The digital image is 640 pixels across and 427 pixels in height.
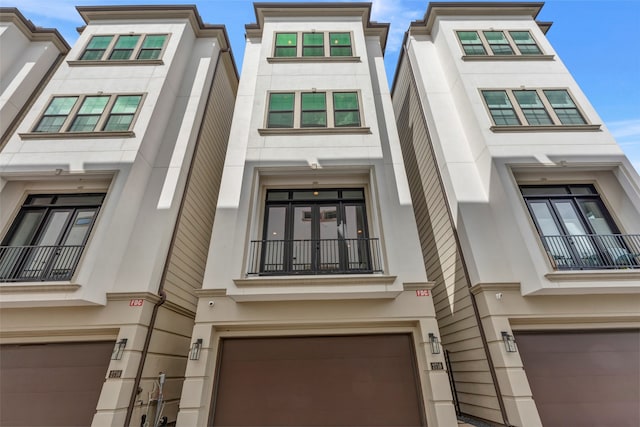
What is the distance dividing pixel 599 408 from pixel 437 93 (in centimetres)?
801

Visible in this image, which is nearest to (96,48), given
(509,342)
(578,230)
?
(509,342)

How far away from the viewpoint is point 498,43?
8.97m

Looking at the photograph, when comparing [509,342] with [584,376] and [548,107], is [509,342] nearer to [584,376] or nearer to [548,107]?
[584,376]

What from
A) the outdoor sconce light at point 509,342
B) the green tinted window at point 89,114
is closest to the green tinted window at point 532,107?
the outdoor sconce light at point 509,342

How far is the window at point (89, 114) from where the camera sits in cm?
712

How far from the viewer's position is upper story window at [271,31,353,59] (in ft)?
29.6

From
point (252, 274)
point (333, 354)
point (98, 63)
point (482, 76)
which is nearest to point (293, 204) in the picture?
point (252, 274)

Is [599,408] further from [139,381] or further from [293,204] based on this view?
[139,381]

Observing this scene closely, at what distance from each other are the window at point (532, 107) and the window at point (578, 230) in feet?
5.82

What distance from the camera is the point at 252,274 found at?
5762 millimetres

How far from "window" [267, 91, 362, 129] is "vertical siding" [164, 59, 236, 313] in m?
2.42

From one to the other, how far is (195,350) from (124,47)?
9.32 m

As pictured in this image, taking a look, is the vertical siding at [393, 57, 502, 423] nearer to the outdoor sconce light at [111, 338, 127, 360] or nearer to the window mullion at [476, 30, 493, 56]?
the window mullion at [476, 30, 493, 56]

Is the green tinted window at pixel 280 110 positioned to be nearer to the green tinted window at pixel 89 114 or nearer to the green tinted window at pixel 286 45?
the green tinted window at pixel 286 45
